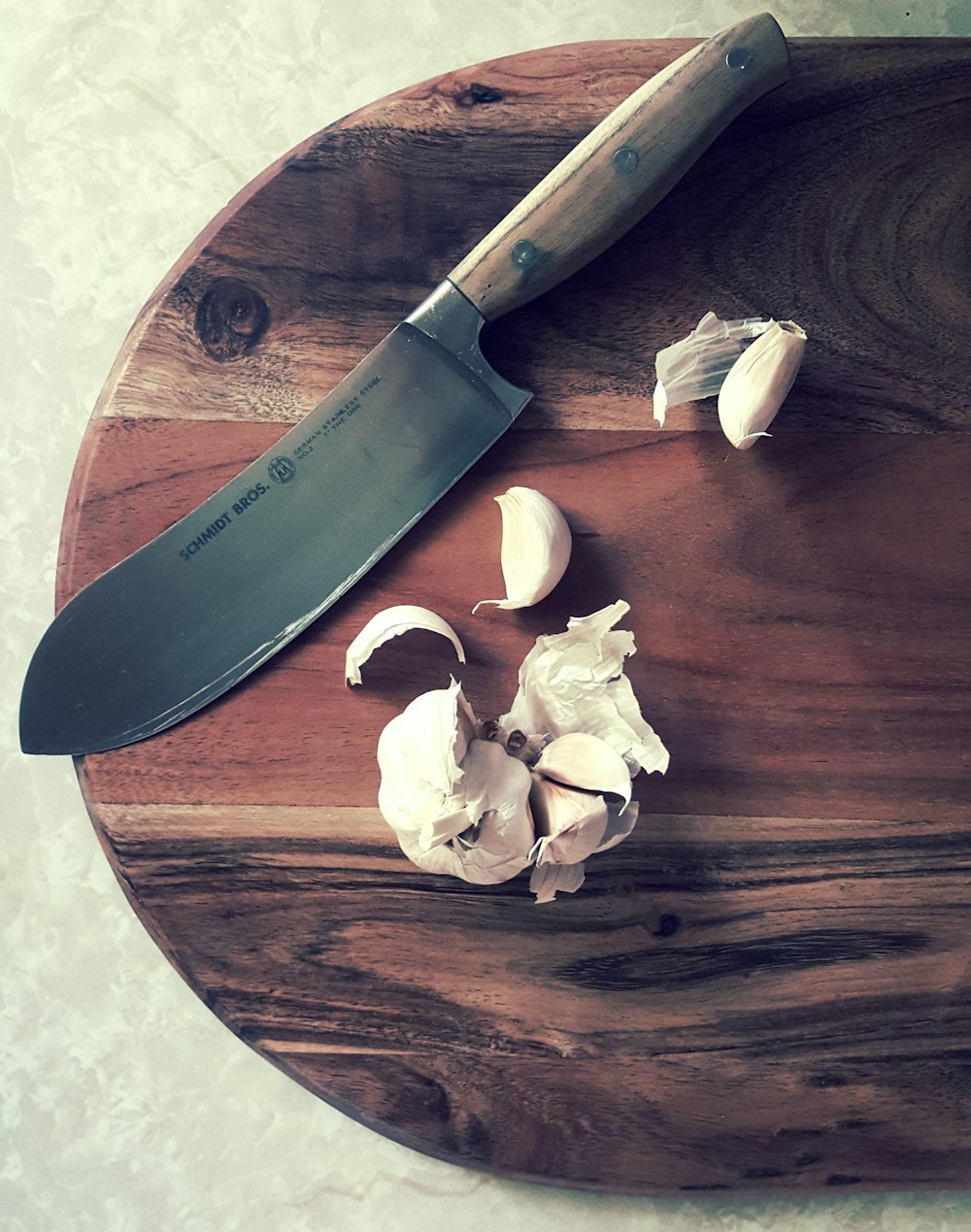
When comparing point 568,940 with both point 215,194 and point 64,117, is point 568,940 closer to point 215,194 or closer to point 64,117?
point 215,194

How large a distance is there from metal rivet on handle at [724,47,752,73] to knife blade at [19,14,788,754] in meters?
0.05

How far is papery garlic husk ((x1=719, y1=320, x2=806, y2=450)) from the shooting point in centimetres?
72

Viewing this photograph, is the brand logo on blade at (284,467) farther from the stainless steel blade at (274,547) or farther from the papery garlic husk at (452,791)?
the papery garlic husk at (452,791)

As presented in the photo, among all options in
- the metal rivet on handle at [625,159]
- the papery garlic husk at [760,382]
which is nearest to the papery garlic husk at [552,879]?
the papery garlic husk at [760,382]

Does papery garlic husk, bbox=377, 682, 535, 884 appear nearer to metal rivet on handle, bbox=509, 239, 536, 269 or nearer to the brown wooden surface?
the brown wooden surface

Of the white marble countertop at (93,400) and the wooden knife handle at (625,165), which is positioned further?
the white marble countertop at (93,400)

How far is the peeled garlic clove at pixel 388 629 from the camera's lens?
0.73 m

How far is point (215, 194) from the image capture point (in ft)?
3.10

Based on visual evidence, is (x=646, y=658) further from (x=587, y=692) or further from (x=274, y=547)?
(x=274, y=547)

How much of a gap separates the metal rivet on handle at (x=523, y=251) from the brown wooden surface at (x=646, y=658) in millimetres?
50

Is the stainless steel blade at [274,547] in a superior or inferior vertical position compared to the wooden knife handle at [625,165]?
inferior

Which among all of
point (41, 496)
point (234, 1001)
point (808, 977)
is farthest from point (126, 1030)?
point (808, 977)

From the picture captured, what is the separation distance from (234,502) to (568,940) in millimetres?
411

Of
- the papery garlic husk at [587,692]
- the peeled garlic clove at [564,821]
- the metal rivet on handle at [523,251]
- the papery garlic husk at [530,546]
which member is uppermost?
the metal rivet on handle at [523,251]
